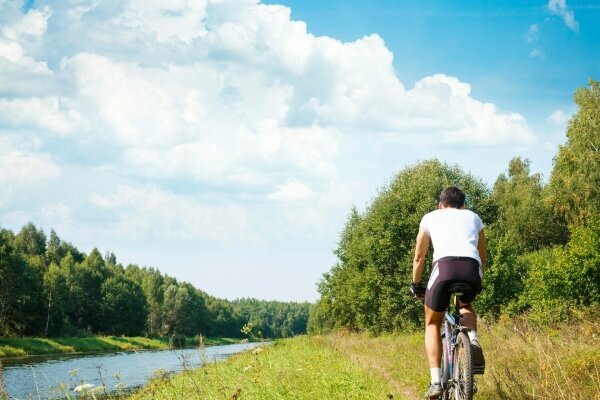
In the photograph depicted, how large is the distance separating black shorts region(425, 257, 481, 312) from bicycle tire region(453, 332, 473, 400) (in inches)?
15.1

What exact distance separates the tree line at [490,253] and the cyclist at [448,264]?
666 inches

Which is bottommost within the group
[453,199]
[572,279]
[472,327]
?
[472,327]

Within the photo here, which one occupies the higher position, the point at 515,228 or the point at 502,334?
the point at 515,228

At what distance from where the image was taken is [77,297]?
85.9 meters

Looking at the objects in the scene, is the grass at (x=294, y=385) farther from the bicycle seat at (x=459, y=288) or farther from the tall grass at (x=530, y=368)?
the bicycle seat at (x=459, y=288)

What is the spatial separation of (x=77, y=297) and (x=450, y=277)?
8874cm

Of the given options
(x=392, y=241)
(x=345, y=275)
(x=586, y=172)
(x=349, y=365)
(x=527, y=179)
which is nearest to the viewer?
(x=349, y=365)

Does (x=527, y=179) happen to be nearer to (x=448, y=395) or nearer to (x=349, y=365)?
(x=349, y=365)

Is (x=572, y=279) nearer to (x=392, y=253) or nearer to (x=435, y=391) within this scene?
(x=392, y=253)

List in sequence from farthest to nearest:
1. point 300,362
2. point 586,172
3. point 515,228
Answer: point 515,228
point 586,172
point 300,362

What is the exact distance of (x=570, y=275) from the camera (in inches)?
950

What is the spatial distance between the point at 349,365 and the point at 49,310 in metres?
67.9

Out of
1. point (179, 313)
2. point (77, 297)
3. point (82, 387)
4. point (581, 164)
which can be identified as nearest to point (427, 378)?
point (82, 387)

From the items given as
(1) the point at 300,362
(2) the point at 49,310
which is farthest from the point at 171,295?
(1) the point at 300,362
